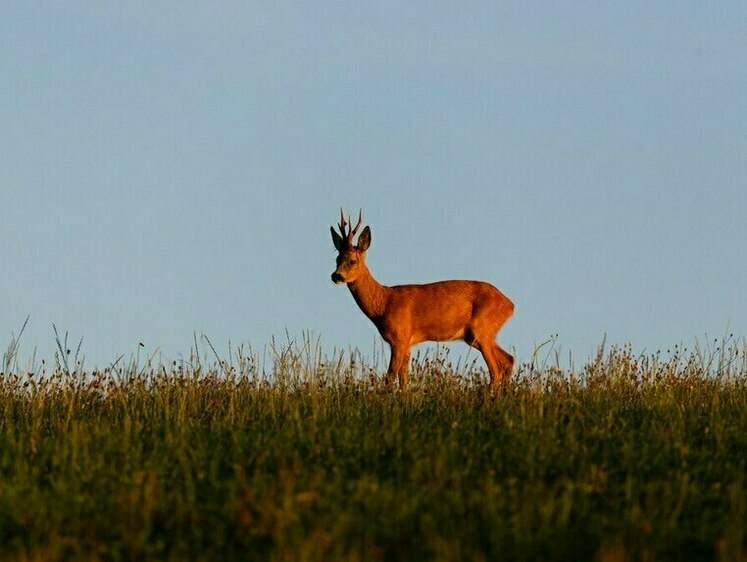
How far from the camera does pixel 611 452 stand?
9.48m

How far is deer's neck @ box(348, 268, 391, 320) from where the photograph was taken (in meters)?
18.6

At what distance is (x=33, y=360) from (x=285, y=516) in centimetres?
865

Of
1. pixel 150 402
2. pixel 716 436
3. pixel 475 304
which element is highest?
pixel 475 304

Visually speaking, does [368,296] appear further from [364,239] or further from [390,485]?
[390,485]

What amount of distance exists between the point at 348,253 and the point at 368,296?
2.71ft

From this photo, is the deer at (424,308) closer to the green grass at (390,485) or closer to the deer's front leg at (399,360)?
the deer's front leg at (399,360)

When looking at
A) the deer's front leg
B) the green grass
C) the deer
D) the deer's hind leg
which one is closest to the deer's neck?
the deer

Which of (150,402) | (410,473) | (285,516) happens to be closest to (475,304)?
(150,402)

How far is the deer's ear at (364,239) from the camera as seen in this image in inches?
710

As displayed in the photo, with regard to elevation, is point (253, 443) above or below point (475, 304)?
below

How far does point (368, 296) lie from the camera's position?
18688 millimetres

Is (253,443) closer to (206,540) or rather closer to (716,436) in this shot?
(206,540)

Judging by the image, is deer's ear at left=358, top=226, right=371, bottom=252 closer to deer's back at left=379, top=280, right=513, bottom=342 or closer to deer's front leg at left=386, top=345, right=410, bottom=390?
deer's back at left=379, top=280, right=513, bottom=342

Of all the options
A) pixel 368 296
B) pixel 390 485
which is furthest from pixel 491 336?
pixel 390 485
